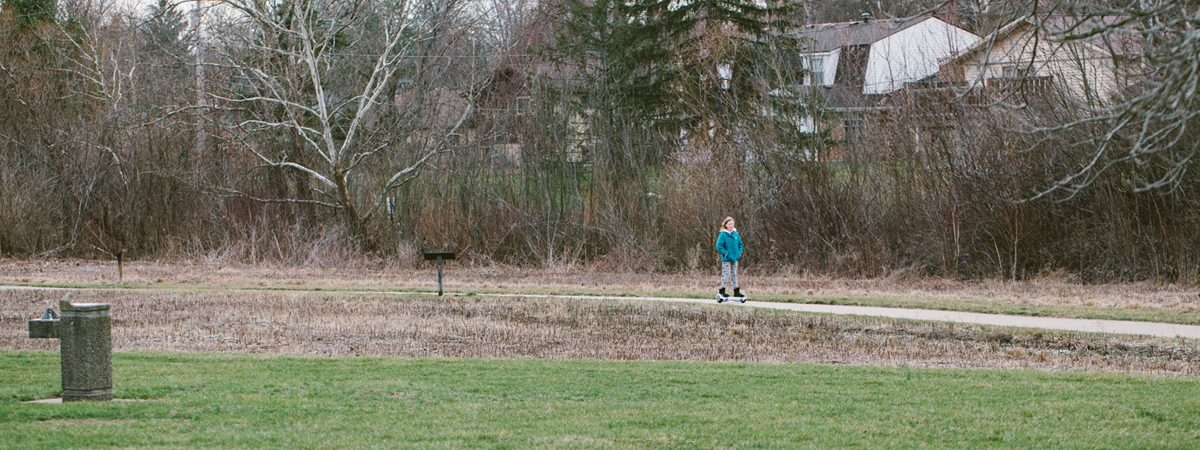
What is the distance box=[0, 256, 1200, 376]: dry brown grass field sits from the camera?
36.7ft

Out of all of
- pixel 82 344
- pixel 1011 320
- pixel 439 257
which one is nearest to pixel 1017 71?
pixel 1011 320

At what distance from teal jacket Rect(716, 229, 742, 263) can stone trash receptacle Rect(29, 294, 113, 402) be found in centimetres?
1089

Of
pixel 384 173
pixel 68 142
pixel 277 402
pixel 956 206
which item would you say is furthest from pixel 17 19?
pixel 277 402

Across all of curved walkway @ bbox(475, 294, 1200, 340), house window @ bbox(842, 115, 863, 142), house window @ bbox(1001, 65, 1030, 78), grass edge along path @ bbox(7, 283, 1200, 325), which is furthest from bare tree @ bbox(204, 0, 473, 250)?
house window @ bbox(1001, 65, 1030, 78)

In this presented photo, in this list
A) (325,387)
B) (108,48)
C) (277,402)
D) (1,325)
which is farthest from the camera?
(108,48)

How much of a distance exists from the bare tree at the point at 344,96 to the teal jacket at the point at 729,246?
9.85 meters

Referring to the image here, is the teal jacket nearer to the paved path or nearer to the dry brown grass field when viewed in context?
the paved path

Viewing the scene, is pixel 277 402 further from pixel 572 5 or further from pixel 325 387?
pixel 572 5

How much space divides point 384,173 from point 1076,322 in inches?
721

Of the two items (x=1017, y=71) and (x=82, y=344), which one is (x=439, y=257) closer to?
(x=1017, y=71)

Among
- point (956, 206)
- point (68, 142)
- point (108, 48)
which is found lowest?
point (956, 206)

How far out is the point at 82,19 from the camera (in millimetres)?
32125

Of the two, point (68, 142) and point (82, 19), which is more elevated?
point (82, 19)

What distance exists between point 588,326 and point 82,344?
7.44 metres
